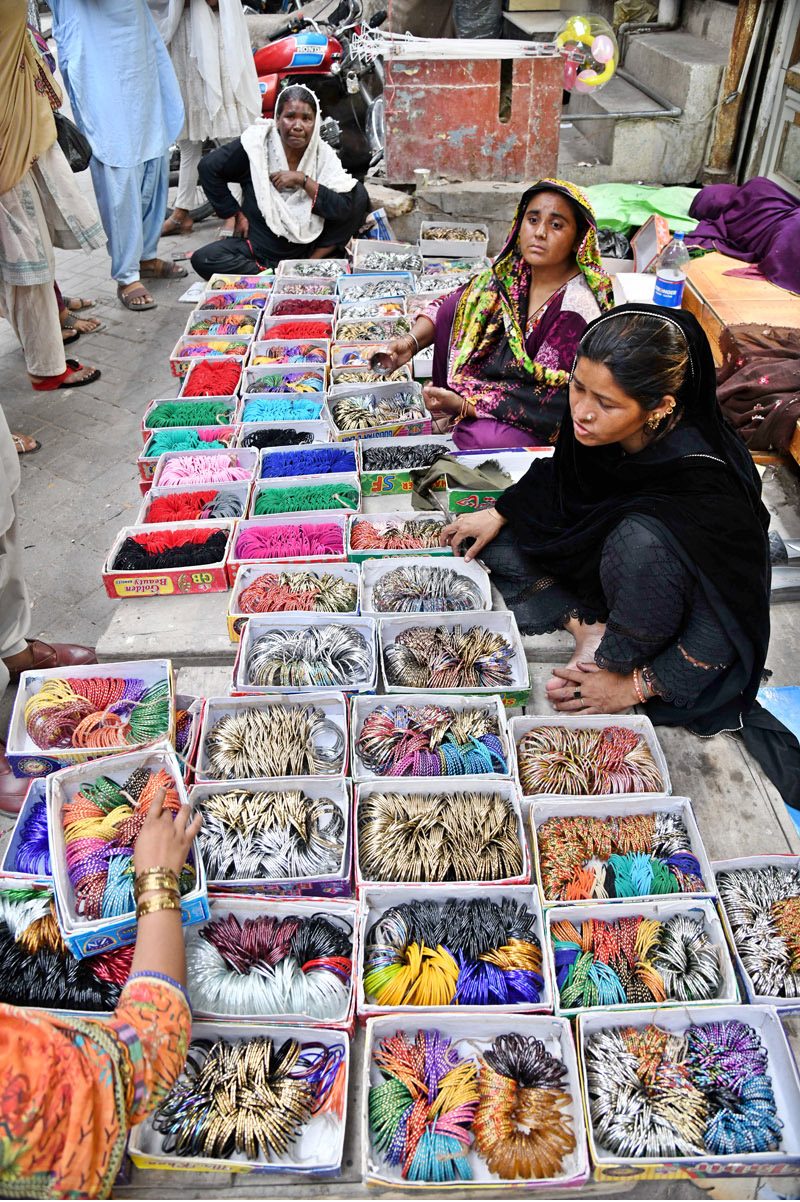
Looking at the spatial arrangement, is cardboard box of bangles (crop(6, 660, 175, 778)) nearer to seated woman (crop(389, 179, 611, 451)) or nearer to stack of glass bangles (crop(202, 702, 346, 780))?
stack of glass bangles (crop(202, 702, 346, 780))

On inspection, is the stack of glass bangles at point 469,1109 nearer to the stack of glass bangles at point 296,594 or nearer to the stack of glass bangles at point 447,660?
the stack of glass bangles at point 447,660

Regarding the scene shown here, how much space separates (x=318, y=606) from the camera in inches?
104

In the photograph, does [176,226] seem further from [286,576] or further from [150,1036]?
[150,1036]

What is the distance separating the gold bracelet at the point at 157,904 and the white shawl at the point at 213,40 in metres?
6.76

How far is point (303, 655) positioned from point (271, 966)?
912 mm

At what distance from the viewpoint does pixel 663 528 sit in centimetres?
204

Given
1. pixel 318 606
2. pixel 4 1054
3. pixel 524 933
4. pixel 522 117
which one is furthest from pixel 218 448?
pixel 522 117

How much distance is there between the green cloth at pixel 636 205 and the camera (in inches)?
221

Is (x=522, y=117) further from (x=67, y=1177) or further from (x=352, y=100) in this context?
(x=67, y=1177)

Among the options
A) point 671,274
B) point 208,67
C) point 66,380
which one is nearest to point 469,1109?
A: point 671,274

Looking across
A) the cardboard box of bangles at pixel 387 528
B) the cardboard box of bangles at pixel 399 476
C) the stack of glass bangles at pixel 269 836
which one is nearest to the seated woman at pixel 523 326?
the cardboard box of bangles at pixel 399 476

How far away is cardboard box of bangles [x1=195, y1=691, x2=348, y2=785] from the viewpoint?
2.11m

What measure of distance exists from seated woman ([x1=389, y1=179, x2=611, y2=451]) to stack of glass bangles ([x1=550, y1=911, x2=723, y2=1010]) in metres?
1.98

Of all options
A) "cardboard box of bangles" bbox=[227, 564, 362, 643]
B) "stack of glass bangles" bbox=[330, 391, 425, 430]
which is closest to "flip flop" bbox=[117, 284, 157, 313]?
"stack of glass bangles" bbox=[330, 391, 425, 430]
